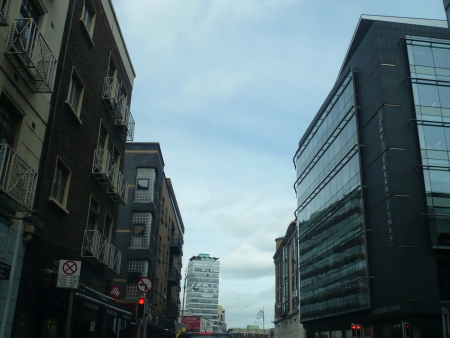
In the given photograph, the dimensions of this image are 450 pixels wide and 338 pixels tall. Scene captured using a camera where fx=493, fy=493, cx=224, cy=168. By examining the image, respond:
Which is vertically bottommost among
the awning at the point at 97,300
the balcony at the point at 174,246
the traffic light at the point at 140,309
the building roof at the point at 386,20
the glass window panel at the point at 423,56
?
the traffic light at the point at 140,309

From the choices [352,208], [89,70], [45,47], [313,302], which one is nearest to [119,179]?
[89,70]

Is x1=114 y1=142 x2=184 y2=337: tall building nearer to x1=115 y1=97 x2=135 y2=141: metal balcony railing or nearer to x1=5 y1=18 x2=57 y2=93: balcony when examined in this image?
x1=115 y1=97 x2=135 y2=141: metal balcony railing

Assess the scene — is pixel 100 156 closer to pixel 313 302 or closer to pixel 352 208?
pixel 352 208

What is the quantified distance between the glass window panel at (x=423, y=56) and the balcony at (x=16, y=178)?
104 ft

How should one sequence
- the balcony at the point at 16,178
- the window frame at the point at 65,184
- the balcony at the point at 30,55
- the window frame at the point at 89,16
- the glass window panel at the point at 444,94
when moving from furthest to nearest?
the glass window panel at the point at 444,94
the window frame at the point at 89,16
the window frame at the point at 65,184
the balcony at the point at 30,55
the balcony at the point at 16,178

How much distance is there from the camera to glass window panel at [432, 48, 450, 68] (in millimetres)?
36531

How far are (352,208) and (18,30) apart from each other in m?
32.1

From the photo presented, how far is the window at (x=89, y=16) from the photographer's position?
57.7 feet

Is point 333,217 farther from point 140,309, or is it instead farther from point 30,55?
point 30,55

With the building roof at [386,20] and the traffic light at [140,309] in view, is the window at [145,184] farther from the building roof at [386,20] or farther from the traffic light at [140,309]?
the traffic light at [140,309]

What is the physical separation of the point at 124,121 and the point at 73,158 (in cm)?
607

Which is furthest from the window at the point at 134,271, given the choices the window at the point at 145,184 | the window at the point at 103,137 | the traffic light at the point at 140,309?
the traffic light at the point at 140,309

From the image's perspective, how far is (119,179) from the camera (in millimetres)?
21422

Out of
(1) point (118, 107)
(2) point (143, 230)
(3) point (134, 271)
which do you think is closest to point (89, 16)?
(1) point (118, 107)
